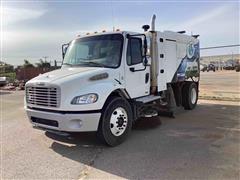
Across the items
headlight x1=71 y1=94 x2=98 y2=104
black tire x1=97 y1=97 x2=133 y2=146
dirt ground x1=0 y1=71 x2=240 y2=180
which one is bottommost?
dirt ground x1=0 y1=71 x2=240 y2=180

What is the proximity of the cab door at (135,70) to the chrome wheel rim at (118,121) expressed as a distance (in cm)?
65

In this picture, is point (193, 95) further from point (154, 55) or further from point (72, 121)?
point (72, 121)

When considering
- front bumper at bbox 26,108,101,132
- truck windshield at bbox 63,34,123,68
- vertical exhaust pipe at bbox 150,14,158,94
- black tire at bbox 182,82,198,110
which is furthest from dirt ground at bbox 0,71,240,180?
black tire at bbox 182,82,198,110

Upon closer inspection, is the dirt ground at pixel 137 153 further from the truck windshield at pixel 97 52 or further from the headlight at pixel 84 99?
the truck windshield at pixel 97 52

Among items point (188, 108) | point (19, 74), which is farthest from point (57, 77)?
point (19, 74)

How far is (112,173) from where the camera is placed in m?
4.34

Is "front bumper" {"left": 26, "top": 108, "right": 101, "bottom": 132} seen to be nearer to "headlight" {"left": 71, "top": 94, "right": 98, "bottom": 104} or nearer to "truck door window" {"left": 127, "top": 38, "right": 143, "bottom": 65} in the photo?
"headlight" {"left": 71, "top": 94, "right": 98, "bottom": 104}

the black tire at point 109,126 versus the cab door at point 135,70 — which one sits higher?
the cab door at point 135,70

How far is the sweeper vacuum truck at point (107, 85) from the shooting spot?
5.25 metres

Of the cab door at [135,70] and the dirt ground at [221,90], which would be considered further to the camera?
the dirt ground at [221,90]

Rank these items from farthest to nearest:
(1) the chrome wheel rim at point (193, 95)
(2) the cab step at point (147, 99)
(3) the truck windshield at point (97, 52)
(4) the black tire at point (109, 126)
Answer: (1) the chrome wheel rim at point (193, 95) → (2) the cab step at point (147, 99) → (3) the truck windshield at point (97, 52) → (4) the black tire at point (109, 126)

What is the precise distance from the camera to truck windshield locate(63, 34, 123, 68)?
611cm

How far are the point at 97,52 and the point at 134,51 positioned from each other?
88 cm

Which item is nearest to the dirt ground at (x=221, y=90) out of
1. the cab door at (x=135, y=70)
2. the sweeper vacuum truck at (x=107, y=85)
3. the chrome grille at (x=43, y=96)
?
the sweeper vacuum truck at (x=107, y=85)
